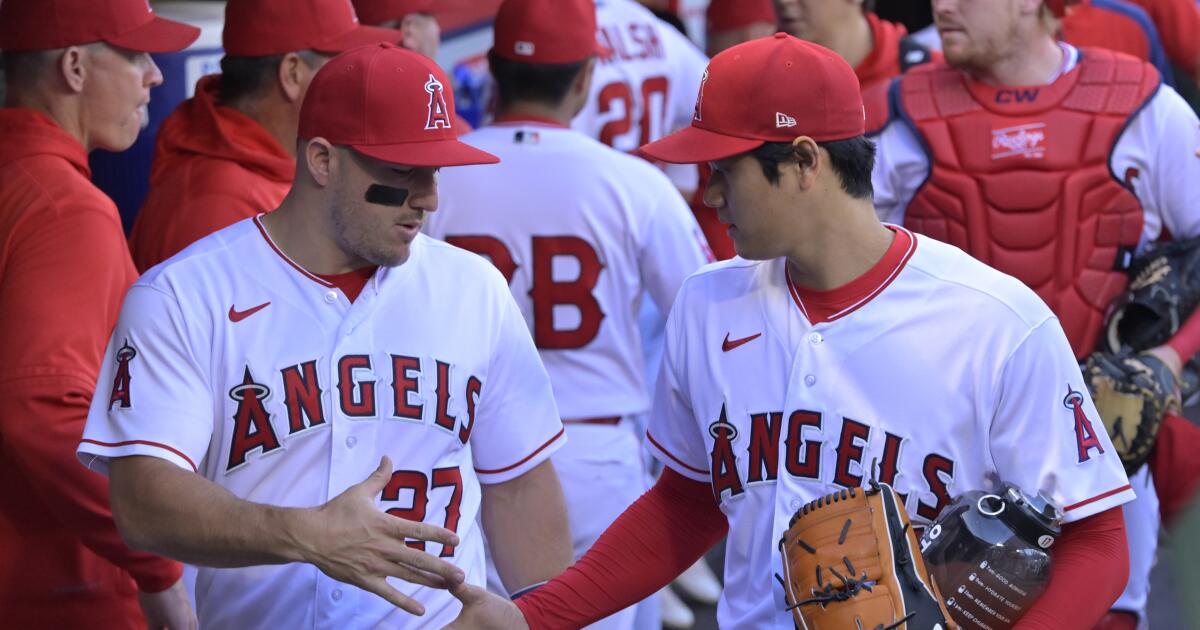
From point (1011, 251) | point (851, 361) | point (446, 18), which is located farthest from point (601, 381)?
point (446, 18)

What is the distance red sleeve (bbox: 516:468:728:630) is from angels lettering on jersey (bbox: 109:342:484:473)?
386 millimetres

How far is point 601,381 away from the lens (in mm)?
4891

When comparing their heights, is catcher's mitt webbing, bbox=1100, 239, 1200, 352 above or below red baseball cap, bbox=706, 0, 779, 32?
above

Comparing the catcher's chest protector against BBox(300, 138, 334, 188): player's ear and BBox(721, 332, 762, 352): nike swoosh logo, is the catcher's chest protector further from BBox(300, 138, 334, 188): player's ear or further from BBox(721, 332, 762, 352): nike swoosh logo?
BBox(300, 138, 334, 188): player's ear

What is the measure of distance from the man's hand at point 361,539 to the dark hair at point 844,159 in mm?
913

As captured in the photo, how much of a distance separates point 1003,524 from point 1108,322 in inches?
79.4

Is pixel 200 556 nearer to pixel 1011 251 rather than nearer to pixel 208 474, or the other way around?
pixel 208 474

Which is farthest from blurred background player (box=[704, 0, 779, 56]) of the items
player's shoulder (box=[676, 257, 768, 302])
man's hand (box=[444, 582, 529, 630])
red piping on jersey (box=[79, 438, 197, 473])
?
red piping on jersey (box=[79, 438, 197, 473])

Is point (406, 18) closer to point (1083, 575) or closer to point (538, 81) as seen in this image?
point (538, 81)

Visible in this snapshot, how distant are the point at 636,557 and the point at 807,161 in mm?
868

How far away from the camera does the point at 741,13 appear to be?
6.74 m

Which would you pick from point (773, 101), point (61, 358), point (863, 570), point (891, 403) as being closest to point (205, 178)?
point (61, 358)

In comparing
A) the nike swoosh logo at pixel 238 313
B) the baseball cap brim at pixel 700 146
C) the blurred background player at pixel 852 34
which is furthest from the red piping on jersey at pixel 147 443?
the blurred background player at pixel 852 34

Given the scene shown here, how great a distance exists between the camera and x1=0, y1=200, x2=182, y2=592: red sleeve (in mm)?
3344
